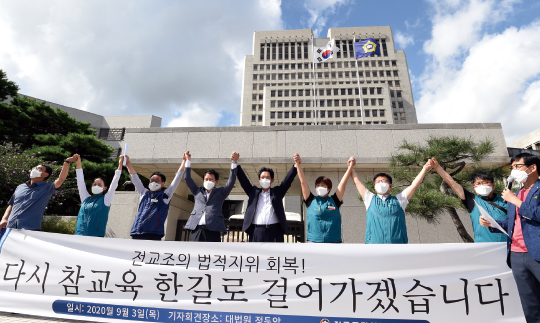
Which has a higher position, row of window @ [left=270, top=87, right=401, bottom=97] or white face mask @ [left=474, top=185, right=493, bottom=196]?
row of window @ [left=270, top=87, right=401, bottom=97]

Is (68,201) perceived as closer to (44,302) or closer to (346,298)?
(44,302)

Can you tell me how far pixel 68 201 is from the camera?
12.8 metres

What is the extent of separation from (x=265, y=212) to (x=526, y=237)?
2555 millimetres

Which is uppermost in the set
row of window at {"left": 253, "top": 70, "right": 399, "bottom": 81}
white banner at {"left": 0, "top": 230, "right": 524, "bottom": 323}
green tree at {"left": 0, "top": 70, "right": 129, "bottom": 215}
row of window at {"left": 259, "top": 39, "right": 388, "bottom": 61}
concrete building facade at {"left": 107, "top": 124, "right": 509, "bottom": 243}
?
row of window at {"left": 259, "top": 39, "right": 388, "bottom": 61}

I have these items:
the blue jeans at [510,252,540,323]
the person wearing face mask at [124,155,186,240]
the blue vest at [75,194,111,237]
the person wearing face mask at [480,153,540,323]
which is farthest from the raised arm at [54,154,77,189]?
the blue jeans at [510,252,540,323]

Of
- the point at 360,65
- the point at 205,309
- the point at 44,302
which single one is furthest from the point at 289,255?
the point at 360,65

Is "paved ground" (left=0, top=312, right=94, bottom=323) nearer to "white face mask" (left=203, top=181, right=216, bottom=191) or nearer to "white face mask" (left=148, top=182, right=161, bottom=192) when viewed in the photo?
"white face mask" (left=148, top=182, right=161, bottom=192)

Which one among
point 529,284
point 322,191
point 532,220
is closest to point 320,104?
point 322,191

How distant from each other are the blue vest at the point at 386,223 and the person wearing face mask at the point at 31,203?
13.3 ft

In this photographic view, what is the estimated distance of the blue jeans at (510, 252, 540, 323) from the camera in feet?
7.85

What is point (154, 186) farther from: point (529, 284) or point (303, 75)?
point (303, 75)

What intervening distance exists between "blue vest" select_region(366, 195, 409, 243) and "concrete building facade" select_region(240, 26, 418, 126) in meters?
57.9

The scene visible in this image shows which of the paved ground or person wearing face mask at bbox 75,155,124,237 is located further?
person wearing face mask at bbox 75,155,124,237

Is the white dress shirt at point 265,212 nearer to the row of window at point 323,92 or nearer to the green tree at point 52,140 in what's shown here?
the green tree at point 52,140
